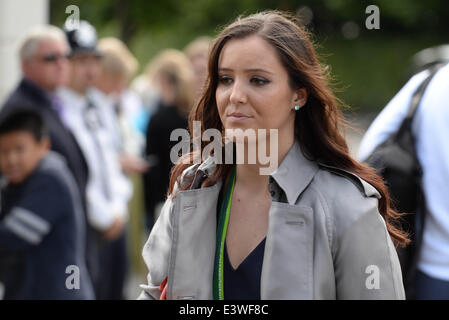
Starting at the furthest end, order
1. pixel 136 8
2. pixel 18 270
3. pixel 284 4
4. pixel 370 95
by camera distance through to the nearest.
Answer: pixel 370 95 → pixel 284 4 → pixel 136 8 → pixel 18 270

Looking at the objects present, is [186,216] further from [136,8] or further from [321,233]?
[136,8]

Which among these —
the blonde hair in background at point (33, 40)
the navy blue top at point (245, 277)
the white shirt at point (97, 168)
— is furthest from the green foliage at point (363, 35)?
the navy blue top at point (245, 277)

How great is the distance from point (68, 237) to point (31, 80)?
1.54 m

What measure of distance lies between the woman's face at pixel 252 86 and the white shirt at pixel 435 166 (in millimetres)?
1260

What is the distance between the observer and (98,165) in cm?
566

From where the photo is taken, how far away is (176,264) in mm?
2223

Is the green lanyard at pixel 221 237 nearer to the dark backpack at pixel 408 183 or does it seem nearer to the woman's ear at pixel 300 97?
the woman's ear at pixel 300 97

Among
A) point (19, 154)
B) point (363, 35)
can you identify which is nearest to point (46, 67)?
point (19, 154)

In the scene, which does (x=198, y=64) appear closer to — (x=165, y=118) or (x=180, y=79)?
(x=180, y=79)

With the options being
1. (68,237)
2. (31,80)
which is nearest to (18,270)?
(68,237)

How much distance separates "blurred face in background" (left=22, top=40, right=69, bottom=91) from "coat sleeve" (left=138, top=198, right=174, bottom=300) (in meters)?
3.00

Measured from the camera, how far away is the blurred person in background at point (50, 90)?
16.4 feet

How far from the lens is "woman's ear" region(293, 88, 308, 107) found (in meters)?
2.33

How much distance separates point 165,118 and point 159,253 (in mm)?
4632
